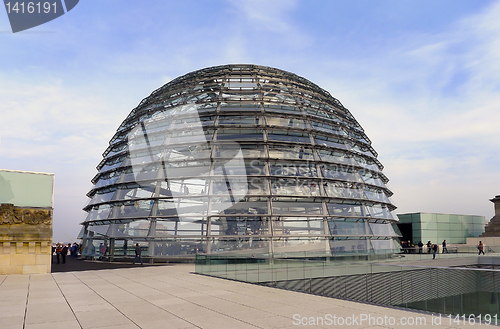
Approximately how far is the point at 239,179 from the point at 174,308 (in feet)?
57.7

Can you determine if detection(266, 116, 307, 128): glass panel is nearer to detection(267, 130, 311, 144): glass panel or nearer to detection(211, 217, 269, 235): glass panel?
detection(267, 130, 311, 144): glass panel

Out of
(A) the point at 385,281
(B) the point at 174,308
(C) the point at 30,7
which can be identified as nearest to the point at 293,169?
(A) the point at 385,281

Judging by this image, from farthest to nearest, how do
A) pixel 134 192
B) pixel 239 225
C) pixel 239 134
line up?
1. pixel 239 134
2. pixel 134 192
3. pixel 239 225

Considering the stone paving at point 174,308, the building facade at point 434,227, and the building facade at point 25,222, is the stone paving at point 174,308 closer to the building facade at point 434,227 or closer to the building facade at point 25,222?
the building facade at point 25,222

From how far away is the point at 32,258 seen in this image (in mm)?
21312

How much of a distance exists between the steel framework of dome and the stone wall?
691cm

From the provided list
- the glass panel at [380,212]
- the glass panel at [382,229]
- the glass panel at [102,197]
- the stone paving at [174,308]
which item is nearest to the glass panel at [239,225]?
the glass panel at [382,229]

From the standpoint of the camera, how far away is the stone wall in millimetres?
20844

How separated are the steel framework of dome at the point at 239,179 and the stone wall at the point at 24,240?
6912mm

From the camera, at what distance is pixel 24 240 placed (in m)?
21.4

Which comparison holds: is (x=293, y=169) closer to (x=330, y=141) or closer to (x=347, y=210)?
(x=330, y=141)

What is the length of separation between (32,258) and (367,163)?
79.4 ft

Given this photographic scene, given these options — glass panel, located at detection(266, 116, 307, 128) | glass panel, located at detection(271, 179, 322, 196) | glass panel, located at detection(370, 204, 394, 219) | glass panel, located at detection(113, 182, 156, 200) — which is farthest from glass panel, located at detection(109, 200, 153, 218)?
glass panel, located at detection(370, 204, 394, 219)

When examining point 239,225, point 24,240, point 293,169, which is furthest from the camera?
point 293,169
